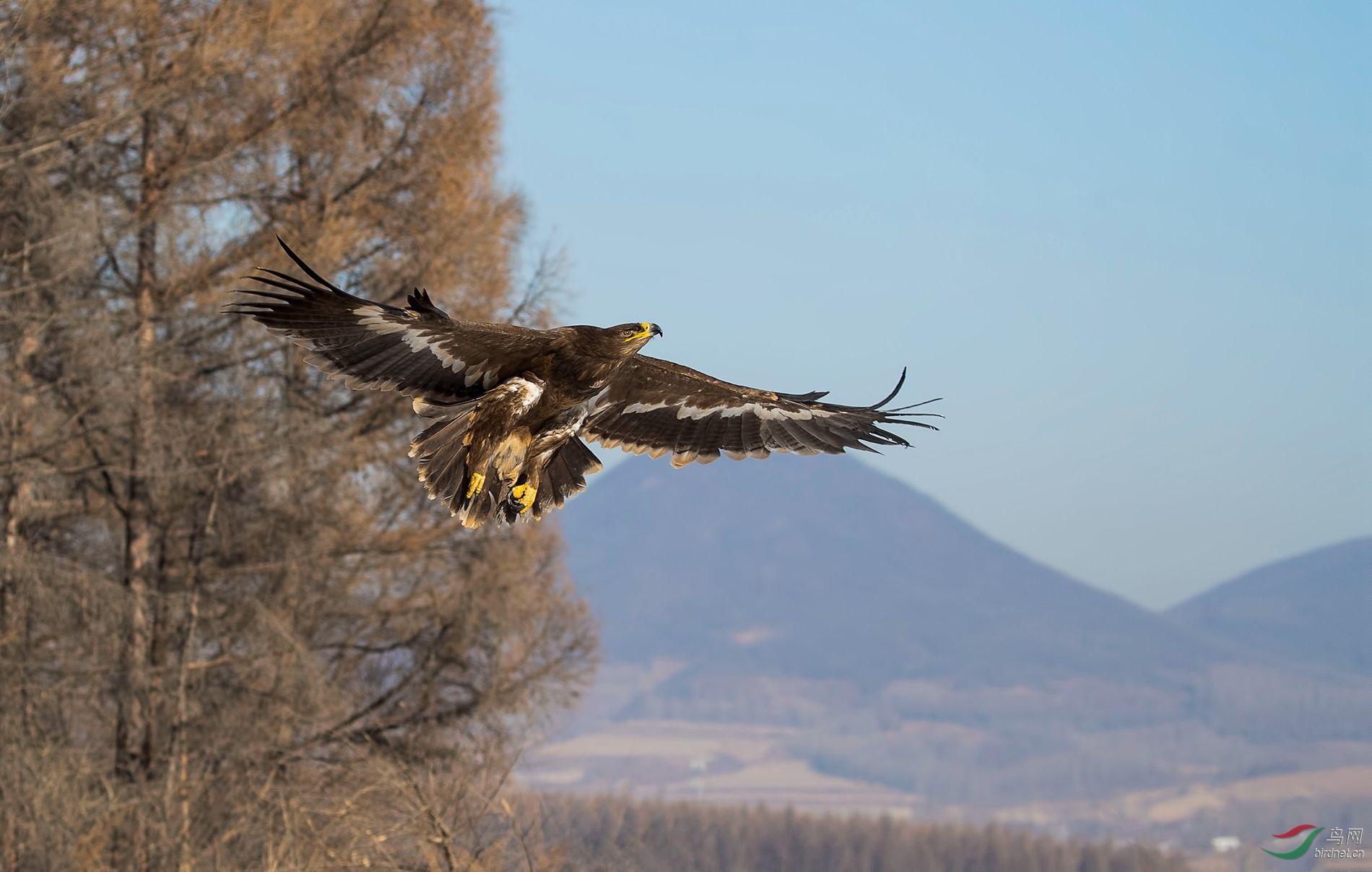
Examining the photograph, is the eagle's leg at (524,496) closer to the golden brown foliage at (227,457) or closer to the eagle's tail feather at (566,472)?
the eagle's tail feather at (566,472)

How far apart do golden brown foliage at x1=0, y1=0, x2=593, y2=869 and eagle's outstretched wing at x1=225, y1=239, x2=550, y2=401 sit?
191 inches

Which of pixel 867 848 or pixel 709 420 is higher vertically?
pixel 709 420

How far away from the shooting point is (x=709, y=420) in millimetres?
8344

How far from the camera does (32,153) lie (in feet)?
39.9

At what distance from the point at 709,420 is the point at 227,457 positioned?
8159 millimetres

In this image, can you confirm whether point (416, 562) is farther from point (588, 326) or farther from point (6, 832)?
point (588, 326)

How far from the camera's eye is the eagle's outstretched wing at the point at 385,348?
708cm

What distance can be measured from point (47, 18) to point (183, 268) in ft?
8.74

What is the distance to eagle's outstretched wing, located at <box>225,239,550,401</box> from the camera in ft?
23.2

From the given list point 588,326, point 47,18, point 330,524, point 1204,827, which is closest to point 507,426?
point 588,326

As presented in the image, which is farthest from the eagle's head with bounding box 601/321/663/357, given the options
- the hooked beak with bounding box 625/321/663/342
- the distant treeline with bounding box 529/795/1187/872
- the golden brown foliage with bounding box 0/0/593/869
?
the distant treeline with bounding box 529/795/1187/872

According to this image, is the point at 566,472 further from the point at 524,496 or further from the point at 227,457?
the point at 227,457

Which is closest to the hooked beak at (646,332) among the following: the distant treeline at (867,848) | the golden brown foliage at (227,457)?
the golden brown foliage at (227,457)

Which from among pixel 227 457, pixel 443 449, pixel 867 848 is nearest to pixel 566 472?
pixel 443 449
